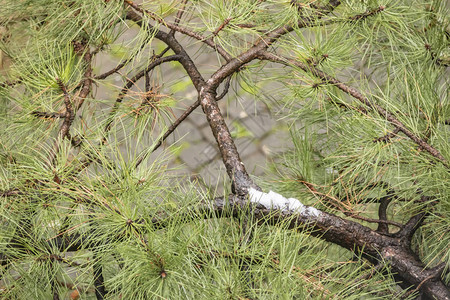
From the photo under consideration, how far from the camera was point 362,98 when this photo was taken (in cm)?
66

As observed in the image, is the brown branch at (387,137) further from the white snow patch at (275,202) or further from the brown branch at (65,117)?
the brown branch at (65,117)

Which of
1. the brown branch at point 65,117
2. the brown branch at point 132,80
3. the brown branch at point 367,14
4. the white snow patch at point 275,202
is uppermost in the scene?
the brown branch at point 367,14

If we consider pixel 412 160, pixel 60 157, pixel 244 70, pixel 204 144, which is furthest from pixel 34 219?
pixel 204 144

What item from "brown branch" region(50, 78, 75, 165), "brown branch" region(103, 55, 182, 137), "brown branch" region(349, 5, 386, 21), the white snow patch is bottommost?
the white snow patch

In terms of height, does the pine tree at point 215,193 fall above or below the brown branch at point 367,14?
below

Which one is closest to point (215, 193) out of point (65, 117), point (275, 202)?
point (275, 202)

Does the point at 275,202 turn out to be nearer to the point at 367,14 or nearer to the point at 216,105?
the point at 216,105

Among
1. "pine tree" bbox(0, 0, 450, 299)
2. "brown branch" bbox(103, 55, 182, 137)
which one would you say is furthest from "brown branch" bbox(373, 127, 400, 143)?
"brown branch" bbox(103, 55, 182, 137)

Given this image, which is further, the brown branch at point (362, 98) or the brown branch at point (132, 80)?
the brown branch at point (132, 80)

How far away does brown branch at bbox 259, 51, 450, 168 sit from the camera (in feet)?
1.99

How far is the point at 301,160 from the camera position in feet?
2.60

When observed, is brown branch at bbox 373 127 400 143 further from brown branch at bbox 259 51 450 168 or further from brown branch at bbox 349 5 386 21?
brown branch at bbox 349 5 386 21

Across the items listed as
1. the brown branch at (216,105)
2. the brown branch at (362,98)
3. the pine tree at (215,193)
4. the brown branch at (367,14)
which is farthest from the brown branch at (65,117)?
the brown branch at (367,14)

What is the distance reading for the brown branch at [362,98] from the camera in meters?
0.61
